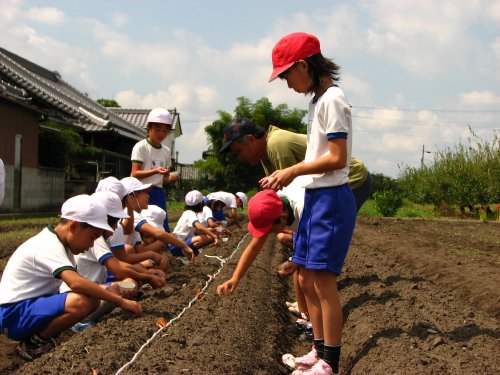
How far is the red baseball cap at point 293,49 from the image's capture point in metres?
3.06

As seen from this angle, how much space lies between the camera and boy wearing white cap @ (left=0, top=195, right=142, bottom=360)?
11.5ft

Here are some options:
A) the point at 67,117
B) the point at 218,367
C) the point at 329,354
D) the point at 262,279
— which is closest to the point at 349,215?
the point at 329,354

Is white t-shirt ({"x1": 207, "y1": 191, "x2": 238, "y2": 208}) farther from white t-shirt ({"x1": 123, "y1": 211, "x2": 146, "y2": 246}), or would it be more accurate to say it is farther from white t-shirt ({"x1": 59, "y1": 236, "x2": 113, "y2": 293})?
white t-shirt ({"x1": 59, "y1": 236, "x2": 113, "y2": 293})

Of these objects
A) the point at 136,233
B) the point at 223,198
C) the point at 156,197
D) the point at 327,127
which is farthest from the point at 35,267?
the point at 223,198

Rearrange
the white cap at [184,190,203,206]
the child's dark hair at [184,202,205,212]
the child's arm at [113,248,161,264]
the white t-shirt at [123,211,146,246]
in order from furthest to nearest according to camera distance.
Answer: the child's dark hair at [184,202,205,212]
the white cap at [184,190,203,206]
the white t-shirt at [123,211,146,246]
the child's arm at [113,248,161,264]

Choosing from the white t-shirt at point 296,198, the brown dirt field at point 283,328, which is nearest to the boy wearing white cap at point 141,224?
the brown dirt field at point 283,328

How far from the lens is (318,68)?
3.12 metres

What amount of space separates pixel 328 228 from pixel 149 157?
11.0 ft

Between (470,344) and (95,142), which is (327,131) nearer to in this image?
(470,344)

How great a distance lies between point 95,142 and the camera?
69.1 ft

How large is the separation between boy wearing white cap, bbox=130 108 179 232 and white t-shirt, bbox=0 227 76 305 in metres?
2.22

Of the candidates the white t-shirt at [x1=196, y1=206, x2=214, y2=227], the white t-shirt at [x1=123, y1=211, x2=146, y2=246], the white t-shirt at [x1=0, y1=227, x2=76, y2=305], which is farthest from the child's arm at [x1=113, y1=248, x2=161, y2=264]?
the white t-shirt at [x1=196, y1=206, x2=214, y2=227]

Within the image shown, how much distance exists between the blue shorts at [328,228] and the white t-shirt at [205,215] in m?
5.93

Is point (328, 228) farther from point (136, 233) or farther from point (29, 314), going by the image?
point (136, 233)
